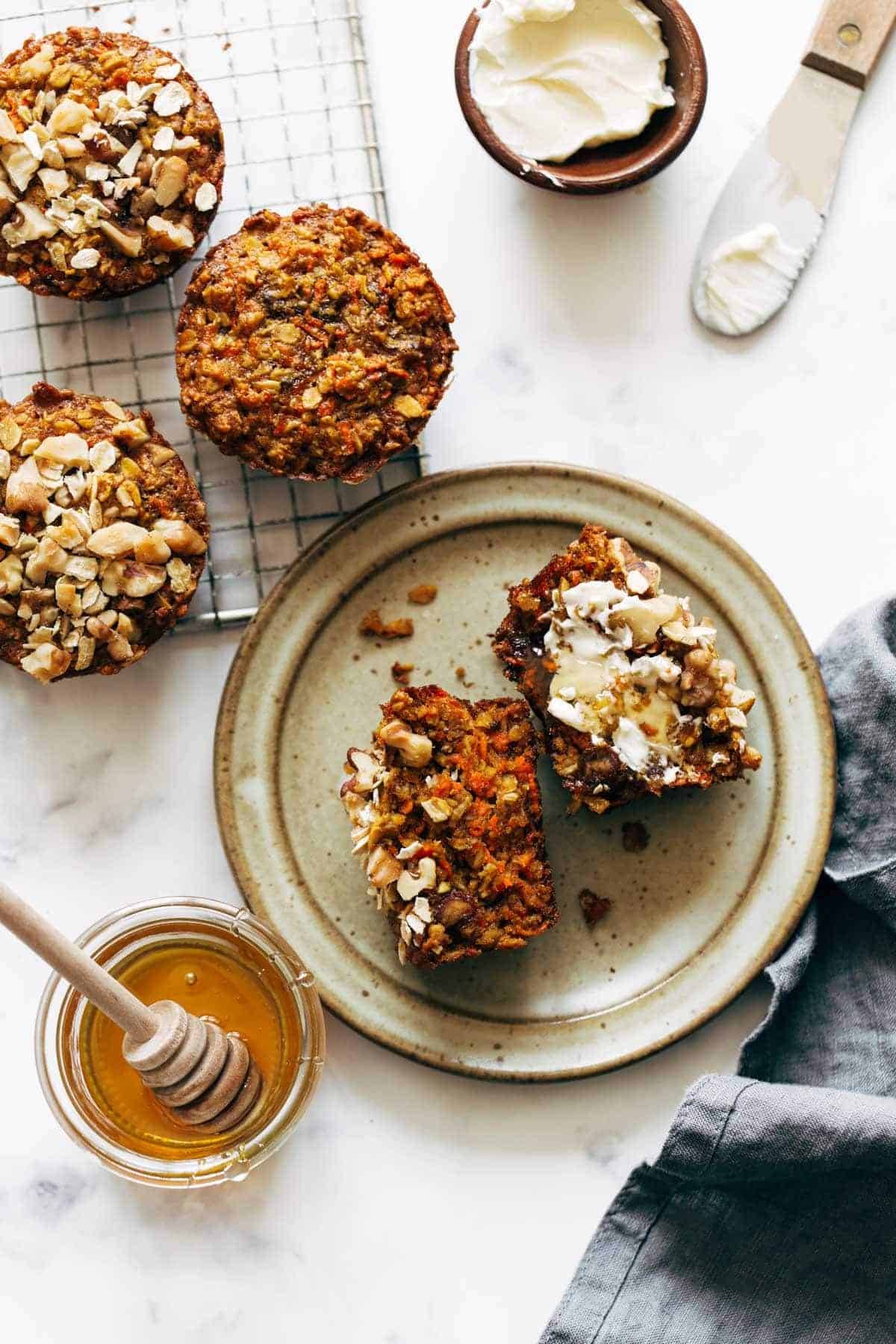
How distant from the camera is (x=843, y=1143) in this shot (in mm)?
2494

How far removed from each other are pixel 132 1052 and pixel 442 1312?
1021 mm

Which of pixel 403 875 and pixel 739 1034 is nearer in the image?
pixel 403 875

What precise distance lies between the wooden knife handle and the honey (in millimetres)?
2359

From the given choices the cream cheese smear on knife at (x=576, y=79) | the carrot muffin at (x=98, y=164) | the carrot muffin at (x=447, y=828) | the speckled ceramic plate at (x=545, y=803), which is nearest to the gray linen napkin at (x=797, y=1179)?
the speckled ceramic plate at (x=545, y=803)

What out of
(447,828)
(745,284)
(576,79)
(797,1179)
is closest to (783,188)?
(745,284)

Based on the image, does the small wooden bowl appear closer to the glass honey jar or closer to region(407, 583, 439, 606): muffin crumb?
region(407, 583, 439, 606): muffin crumb

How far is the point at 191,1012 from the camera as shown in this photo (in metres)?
2.64

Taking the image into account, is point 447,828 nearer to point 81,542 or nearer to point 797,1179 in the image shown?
point 81,542

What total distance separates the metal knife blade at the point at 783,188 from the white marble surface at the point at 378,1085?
6cm

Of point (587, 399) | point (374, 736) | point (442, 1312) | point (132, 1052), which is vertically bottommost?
point (442, 1312)

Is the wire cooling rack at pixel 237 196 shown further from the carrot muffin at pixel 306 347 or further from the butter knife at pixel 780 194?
the butter knife at pixel 780 194

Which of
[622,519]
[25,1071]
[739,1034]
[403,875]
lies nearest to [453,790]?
[403,875]

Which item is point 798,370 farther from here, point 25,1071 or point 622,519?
point 25,1071

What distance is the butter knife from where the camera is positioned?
9.09 feet
